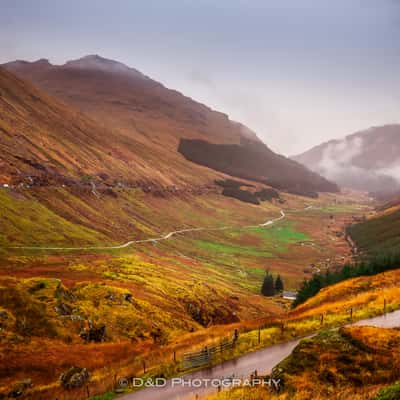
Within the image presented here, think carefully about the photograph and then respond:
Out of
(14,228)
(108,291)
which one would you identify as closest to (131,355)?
(108,291)

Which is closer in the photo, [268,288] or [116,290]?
[116,290]

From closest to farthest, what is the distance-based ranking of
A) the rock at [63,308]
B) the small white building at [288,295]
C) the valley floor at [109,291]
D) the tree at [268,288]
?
the valley floor at [109,291] < the rock at [63,308] < the small white building at [288,295] < the tree at [268,288]

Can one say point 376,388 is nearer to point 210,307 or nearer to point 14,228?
point 210,307

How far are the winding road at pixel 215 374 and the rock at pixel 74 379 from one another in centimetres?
742

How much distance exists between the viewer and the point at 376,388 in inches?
727

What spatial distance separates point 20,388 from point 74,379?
5.25 m

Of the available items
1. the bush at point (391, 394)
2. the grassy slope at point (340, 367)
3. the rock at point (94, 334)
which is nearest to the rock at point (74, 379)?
the grassy slope at point (340, 367)

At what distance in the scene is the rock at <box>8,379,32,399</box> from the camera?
2928 centimetres

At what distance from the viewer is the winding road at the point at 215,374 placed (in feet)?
74.3

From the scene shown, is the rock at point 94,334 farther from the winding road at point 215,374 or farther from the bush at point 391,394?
the bush at point 391,394

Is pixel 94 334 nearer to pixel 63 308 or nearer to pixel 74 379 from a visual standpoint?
pixel 63 308

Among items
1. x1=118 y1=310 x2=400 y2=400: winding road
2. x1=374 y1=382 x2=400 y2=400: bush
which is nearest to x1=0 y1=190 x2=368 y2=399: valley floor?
x1=118 y1=310 x2=400 y2=400: winding road

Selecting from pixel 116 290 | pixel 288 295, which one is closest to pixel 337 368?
pixel 116 290

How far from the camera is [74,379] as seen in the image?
2886cm
